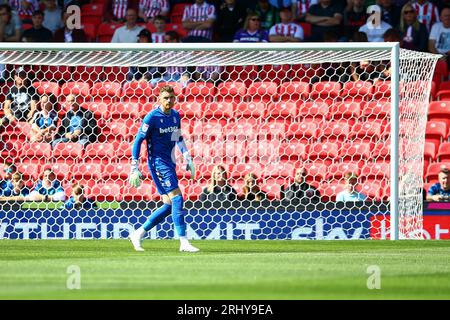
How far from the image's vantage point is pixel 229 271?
8.88 metres

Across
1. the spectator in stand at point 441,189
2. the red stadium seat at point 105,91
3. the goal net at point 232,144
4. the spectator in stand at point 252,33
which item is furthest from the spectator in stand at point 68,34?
the spectator in stand at point 441,189

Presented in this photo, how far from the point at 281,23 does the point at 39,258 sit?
8.92 m

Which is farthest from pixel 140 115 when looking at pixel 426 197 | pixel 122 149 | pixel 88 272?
pixel 88 272

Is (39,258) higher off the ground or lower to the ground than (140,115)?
lower

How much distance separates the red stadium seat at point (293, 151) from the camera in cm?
1519

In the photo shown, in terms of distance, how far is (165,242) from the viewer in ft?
42.3

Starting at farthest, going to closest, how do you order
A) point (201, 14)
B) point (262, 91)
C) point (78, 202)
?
point (201, 14)
point (262, 91)
point (78, 202)

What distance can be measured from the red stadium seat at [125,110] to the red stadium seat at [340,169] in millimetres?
2914

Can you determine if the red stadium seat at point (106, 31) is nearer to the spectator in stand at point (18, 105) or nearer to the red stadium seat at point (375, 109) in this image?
the spectator in stand at point (18, 105)

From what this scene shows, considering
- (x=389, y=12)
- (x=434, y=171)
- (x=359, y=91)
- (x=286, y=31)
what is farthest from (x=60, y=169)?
(x=389, y=12)

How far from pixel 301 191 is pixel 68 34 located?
20.9 ft

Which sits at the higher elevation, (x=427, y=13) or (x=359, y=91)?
(x=427, y=13)

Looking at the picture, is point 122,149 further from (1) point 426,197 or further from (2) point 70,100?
(1) point 426,197

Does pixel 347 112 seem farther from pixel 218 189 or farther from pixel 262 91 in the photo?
pixel 218 189
